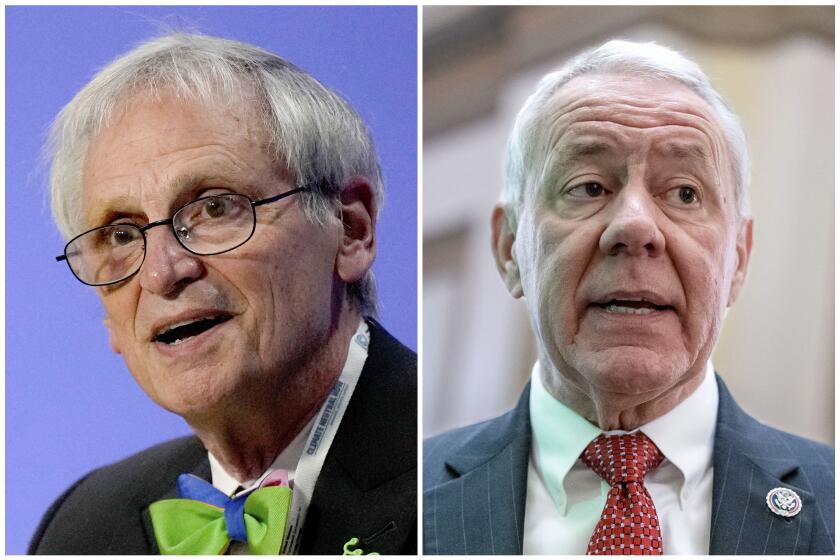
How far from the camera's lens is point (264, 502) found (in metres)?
2.67

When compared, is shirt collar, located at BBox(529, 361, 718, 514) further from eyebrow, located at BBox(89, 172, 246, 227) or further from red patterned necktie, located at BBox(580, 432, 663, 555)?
eyebrow, located at BBox(89, 172, 246, 227)

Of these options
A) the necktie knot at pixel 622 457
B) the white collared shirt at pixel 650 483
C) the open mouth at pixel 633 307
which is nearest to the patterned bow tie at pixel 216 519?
the white collared shirt at pixel 650 483

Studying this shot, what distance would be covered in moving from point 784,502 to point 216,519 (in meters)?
1.26

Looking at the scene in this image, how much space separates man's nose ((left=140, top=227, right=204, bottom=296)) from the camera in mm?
2621

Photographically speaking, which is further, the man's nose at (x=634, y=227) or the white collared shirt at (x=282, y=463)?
the white collared shirt at (x=282, y=463)

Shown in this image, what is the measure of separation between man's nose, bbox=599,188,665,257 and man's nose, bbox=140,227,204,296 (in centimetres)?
90

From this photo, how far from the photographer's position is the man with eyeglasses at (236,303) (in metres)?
2.63

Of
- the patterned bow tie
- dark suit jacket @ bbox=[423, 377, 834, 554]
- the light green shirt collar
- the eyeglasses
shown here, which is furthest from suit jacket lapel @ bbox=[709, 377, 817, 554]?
the eyeglasses

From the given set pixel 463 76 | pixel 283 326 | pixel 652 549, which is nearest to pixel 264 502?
pixel 283 326

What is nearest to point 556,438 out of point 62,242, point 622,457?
point 622,457

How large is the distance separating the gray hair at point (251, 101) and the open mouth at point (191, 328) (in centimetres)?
31

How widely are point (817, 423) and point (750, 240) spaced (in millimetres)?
456

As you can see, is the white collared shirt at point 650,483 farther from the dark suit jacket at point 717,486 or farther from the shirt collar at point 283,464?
the shirt collar at point 283,464

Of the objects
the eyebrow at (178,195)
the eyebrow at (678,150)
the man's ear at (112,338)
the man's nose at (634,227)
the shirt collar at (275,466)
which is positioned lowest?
the shirt collar at (275,466)
